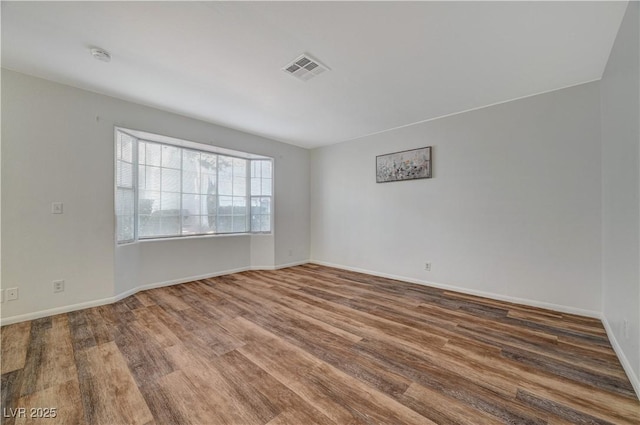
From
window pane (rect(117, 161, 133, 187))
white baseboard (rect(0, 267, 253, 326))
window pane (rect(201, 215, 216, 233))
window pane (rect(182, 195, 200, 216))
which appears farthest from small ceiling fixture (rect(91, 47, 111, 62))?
white baseboard (rect(0, 267, 253, 326))

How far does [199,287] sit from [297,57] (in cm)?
347

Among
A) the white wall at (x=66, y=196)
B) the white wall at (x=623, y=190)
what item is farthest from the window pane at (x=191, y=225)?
the white wall at (x=623, y=190)

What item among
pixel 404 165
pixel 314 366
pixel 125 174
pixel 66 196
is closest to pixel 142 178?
pixel 125 174

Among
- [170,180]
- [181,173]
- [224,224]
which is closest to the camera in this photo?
[170,180]

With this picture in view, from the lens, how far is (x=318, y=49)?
7.15ft

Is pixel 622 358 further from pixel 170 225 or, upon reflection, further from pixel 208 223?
pixel 170 225

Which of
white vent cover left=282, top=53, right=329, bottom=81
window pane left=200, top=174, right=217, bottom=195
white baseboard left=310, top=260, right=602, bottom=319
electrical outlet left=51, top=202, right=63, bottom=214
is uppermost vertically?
white vent cover left=282, top=53, right=329, bottom=81

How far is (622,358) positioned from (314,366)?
2363mm

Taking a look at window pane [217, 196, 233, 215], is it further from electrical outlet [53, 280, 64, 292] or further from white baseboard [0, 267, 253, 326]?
electrical outlet [53, 280, 64, 292]

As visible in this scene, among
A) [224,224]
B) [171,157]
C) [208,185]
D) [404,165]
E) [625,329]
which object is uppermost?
[171,157]

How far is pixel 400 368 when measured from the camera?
180cm

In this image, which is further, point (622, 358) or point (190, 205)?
point (190, 205)

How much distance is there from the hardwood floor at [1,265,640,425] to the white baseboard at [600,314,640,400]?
0.05m

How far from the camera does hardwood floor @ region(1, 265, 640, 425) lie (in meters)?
1.40
